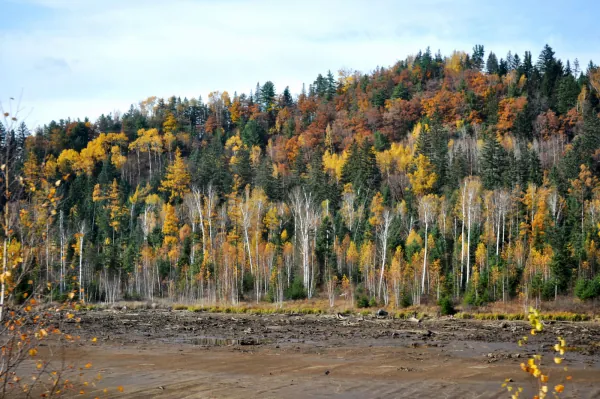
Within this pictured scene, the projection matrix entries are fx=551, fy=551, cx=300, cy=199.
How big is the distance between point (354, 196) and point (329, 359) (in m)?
55.8

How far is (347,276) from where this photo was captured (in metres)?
62.1

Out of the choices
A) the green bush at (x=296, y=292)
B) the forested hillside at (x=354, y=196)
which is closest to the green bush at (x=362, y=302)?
the forested hillside at (x=354, y=196)

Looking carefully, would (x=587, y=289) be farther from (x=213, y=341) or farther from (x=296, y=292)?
(x=213, y=341)

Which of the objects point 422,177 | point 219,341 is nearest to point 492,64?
point 422,177

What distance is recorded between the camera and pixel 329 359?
73.4 feet

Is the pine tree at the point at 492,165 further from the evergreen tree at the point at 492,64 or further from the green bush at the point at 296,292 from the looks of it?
the evergreen tree at the point at 492,64

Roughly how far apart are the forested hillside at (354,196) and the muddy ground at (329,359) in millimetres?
6416

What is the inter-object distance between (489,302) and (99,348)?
34.8 m

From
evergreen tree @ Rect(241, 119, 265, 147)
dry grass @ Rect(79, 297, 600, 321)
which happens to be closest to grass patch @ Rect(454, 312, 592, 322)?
dry grass @ Rect(79, 297, 600, 321)

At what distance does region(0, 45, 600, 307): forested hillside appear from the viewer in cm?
5488

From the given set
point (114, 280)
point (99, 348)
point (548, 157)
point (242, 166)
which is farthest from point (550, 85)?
point (99, 348)

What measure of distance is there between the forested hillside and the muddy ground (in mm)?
6416

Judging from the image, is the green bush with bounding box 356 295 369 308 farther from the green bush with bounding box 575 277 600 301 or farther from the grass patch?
the green bush with bounding box 575 277 600 301

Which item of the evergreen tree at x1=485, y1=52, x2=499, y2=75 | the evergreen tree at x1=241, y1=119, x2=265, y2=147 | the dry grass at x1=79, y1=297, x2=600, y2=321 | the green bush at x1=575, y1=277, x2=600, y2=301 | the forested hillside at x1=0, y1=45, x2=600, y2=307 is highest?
the evergreen tree at x1=485, y1=52, x2=499, y2=75
